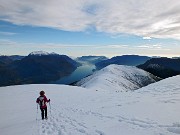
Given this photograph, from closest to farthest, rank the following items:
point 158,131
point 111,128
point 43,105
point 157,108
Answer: point 158,131 < point 111,128 < point 157,108 < point 43,105

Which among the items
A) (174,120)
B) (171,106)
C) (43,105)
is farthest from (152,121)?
(43,105)

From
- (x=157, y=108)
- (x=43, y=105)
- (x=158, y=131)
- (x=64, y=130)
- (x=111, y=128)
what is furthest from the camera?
(x=43, y=105)

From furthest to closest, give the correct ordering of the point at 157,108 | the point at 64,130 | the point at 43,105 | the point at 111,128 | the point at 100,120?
the point at 43,105
the point at 157,108
the point at 100,120
the point at 64,130
the point at 111,128

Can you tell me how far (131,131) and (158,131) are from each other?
1.28 meters

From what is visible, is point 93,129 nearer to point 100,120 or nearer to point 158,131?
point 100,120

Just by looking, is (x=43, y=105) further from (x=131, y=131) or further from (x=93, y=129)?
(x=131, y=131)

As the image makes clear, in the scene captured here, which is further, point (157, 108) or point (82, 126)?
point (157, 108)

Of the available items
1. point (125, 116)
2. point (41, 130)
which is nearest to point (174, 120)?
point (125, 116)

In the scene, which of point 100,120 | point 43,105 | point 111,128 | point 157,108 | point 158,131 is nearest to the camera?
point 158,131

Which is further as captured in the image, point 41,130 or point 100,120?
point 100,120

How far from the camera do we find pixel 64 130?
1273 cm

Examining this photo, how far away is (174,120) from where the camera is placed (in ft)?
Answer: 40.7

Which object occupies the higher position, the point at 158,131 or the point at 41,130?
the point at 158,131

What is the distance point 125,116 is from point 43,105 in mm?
6916
